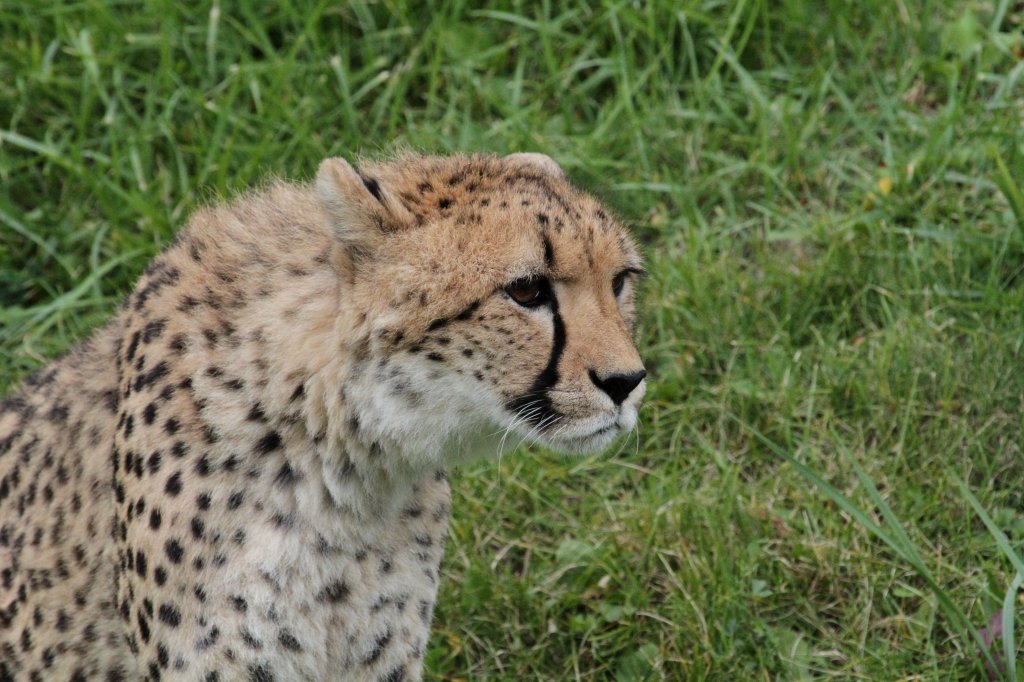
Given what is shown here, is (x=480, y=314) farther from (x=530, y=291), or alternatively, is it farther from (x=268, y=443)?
(x=268, y=443)

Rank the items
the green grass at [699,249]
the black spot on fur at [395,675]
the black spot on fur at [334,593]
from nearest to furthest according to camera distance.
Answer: the black spot on fur at [334,593], the black spot on fur at [395,675], the green grass at [699,249]

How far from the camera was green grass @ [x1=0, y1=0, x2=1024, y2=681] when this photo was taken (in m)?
3.60

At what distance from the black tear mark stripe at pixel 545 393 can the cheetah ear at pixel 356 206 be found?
0.31m

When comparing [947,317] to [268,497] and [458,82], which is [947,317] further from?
[268,497]

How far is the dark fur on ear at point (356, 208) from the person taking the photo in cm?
255

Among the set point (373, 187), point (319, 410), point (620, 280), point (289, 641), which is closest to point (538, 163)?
point (620, 280)

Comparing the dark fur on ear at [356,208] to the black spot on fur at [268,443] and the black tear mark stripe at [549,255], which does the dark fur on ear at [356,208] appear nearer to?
the black tear mark stripe at [549,255]

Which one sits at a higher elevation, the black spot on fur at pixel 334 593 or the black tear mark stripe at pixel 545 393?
the black tear mark stripe at pixel 545 393

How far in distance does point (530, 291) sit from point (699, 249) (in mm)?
1848

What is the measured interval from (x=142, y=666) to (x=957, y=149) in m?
2.81

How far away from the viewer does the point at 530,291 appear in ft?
8.48

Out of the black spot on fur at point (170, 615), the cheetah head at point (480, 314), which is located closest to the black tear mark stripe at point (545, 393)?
the cheetah head at point (480, 314)

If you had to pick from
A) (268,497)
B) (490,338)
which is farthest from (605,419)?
(268,497)

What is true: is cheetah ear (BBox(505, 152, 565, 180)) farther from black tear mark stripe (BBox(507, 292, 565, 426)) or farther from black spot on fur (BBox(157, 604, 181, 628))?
black spot on fur (BBox(157, 604, 181, 628))
